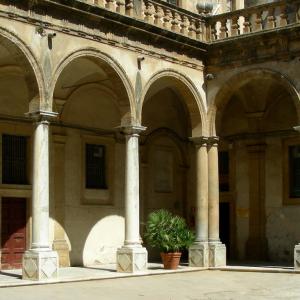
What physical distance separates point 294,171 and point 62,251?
7664mm

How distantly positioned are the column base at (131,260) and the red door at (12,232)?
10.5ft

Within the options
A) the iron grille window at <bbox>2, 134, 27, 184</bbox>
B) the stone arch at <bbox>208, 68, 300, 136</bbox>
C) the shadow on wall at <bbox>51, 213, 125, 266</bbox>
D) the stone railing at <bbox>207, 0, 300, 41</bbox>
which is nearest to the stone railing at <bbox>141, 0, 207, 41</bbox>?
the stone railing at <bbox>207, 0, 300, 41</bbox>

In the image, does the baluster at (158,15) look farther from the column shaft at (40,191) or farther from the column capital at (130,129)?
the column shaft at (40,191)

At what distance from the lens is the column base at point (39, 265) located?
15.4m

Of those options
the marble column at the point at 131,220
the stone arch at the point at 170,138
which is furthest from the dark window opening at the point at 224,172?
the marble column at the point at 131,220

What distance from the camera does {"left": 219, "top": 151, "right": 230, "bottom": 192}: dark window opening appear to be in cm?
2364

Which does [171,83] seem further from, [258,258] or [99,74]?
[258,258]

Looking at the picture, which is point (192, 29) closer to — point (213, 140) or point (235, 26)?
point (235, 26)

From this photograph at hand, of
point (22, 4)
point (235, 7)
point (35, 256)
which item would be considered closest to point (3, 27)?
point (22, 4)

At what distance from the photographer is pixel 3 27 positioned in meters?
15.2

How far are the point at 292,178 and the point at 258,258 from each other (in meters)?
2.73

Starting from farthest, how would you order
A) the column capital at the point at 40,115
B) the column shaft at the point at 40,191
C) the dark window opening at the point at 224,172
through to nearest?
1. the dark window opening at the point at 224,172
2. the column capital at the point at 40,115
3. the column shaft at the point at 40,191

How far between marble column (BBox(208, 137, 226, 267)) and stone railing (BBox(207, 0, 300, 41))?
3153mm

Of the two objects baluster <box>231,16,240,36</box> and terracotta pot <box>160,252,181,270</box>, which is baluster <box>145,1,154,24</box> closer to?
baluster <box>231,16,240,36</box>
